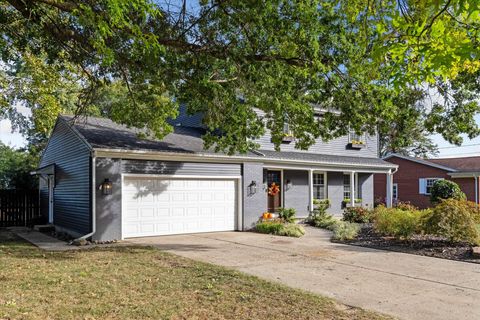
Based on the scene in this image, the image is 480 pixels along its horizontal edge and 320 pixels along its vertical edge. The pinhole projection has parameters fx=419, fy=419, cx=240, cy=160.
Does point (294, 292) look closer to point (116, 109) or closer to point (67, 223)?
point (116, 109)

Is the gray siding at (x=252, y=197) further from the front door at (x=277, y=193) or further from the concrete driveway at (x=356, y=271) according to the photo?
the concrete driveway at (x=356, y=271)

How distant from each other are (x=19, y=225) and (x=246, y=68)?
555 inches

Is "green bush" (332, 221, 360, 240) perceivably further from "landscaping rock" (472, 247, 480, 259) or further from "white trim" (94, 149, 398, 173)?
"white trim" (94, 149, 398, 173)

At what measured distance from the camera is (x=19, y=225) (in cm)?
1842

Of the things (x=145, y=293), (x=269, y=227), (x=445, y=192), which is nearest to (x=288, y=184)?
(x=269, y=227)

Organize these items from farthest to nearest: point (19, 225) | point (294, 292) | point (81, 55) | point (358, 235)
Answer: point (19, 225) < point (358, 235) < point (81, 55) < point (294, 292)

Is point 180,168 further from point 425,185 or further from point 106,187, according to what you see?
point 425,185


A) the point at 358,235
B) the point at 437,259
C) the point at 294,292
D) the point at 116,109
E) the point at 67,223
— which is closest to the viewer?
the point at 294,292

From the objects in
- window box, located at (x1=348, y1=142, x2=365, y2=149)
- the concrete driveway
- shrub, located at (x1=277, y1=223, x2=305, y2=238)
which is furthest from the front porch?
the concrete driveway

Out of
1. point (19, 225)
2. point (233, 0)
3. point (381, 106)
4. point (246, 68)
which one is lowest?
point (19, 225)

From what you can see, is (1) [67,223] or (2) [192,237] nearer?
(2) [192,237]

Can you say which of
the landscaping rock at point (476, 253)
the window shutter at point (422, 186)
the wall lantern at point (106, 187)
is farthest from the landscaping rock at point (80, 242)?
the window shutter at point (422, 186)

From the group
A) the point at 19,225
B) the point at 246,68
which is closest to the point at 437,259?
the point at 246,68

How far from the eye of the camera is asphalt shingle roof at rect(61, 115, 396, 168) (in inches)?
544
